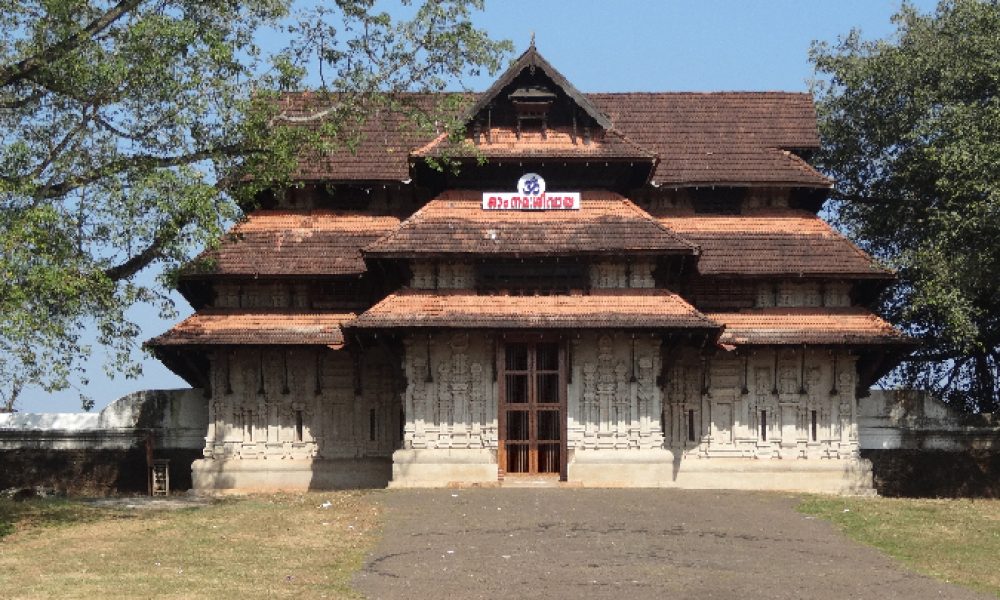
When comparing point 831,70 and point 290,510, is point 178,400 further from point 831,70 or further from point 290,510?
point 831,70

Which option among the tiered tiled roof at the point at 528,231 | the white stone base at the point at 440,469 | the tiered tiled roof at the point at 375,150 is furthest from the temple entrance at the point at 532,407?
the tiered tiled roof at the point at 375,150

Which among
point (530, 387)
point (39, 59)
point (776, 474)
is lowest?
point (776, 474)

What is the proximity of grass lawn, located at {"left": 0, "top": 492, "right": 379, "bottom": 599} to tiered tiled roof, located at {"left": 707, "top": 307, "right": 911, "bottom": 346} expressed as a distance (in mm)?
9955

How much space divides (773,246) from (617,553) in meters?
14.2

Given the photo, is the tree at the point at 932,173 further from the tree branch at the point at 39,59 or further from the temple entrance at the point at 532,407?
the tree branch at the point at 39,59

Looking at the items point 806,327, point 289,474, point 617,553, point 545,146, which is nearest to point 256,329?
point 289,474

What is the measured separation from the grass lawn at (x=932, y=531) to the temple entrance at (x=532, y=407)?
574 centimetres

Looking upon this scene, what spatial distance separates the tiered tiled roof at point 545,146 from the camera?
3262 centimetres

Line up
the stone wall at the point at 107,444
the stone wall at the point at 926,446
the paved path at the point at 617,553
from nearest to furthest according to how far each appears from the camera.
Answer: the paved path at the point at 617,553, the stone wall at the point at 107,444, the stone wall at the point at 926,446

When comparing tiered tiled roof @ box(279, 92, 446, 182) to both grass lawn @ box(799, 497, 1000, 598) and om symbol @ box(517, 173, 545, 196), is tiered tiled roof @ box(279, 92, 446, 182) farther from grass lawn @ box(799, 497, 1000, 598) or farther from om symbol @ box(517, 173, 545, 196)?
grass lawn @ box(799, 497, 1000, 598)

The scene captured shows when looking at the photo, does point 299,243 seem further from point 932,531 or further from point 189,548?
point 932,531

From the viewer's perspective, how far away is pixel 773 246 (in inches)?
1366

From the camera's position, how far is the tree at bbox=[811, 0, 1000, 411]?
3491cm

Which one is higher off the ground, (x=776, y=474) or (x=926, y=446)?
(x=926, y=446)
